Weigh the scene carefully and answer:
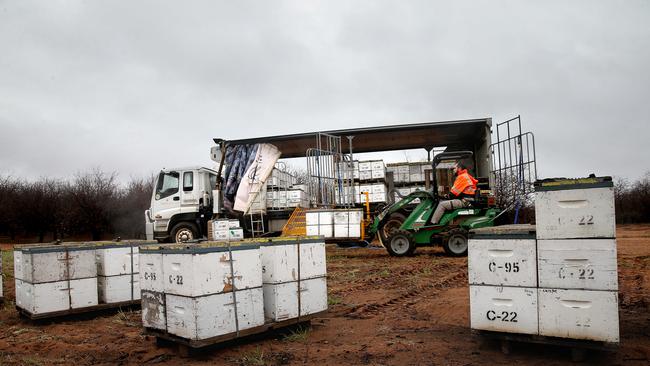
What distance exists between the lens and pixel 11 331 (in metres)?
7.35

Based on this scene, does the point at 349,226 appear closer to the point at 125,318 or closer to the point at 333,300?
the point at 333,300

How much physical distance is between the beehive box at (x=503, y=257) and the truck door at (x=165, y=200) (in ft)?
42.0

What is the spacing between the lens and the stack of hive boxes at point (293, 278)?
20.3 feet

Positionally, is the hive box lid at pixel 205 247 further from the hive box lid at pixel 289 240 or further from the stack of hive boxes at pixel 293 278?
the stack of hive boxes at pixel 293 278

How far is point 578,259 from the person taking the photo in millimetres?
4855

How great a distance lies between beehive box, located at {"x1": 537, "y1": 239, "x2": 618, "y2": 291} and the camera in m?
4.73

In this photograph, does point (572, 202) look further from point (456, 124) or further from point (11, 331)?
point (456, 124)

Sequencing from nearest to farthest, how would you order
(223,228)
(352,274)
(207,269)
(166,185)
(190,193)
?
(207,269) → (352,274) → (223,228) → (190,193) → (166,185)

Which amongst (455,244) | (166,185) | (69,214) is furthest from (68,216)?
(455,244)

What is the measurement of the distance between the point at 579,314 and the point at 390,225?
11758mm

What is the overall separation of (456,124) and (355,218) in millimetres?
4083

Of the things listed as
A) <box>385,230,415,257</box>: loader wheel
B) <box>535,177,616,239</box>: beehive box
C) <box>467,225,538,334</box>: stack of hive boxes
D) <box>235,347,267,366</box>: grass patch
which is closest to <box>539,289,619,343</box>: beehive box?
<box>467,225,538,334</box>: stack of hive boxes

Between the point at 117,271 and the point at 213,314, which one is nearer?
the point at 213,314

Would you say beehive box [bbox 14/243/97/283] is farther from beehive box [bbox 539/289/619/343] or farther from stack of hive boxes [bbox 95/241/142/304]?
beehive box [bbox 539/289/619/343]
